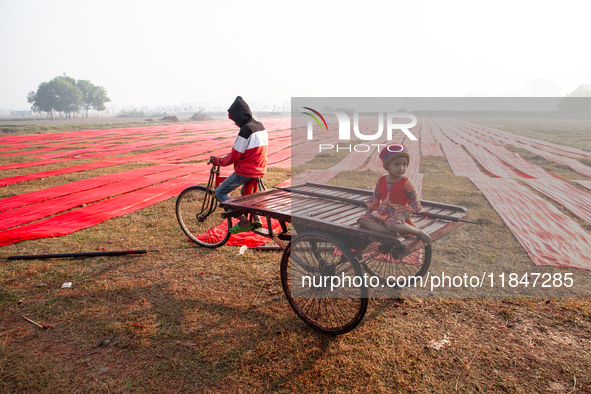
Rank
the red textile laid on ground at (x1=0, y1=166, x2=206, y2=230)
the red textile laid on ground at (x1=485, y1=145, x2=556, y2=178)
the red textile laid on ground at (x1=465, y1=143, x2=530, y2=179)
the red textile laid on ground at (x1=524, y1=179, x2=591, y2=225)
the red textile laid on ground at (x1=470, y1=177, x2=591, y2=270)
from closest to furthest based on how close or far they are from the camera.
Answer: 1. the red textile laid on ground at (x1=470, y1=177, x2=591, y2=270)
2. the red textile laid on ground at (x1=0, y1=166, x2=206, y2=230)
3. the red textile laid on ground at (x1=524, y1=179, x2=591, y2=225)
4. the red textile laid on ground at (x1=485, y1=145, x2=556, y2=178)
5. the red textile laid on ground at (x1=465, y1=143, x2=530, y2=179)

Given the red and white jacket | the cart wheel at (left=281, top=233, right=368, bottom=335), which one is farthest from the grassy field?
the red and white jacket

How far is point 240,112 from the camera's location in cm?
440

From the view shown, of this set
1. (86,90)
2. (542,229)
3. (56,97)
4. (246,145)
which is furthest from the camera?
(86,90)

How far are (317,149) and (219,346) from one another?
14.6 m

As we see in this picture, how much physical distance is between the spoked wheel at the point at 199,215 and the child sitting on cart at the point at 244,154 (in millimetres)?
563

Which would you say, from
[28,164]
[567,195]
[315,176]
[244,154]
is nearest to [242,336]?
[244,154]

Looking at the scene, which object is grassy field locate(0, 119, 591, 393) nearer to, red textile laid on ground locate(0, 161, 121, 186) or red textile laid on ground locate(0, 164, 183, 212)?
red textile laid on ground locate(0, 164, 183, 212)

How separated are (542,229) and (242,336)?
16.9 ft

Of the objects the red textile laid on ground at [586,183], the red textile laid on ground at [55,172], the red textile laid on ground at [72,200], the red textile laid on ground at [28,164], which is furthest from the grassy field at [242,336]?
the red textile laid on ground at [28,164]

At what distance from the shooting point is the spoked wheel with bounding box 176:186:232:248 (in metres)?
5.04

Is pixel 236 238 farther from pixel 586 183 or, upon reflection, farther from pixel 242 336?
pixel 586 183

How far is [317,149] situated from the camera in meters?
17.0

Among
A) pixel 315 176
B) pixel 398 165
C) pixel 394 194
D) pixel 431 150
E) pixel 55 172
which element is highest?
pixel 398 165

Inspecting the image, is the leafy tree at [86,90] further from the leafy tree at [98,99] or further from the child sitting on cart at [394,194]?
the child sitting on cart at [394,194]
